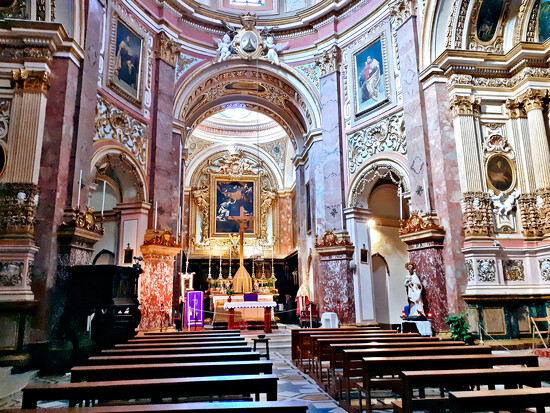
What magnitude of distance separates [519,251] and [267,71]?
10.3 m

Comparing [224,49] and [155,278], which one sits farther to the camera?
[224,49]

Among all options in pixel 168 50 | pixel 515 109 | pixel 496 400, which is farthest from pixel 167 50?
pixel 496 400

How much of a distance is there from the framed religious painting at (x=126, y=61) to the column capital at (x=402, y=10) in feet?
24.1

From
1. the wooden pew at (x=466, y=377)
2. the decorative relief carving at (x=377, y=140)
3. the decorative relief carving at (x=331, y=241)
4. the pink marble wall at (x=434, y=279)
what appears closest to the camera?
the wooden pew at (x=466, y=377)

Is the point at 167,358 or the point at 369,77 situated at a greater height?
the point at 369,77

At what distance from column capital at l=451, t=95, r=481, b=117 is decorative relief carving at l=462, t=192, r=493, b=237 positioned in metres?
1.94

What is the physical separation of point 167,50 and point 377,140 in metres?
7.24

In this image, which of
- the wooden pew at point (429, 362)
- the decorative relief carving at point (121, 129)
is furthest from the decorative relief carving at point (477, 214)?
the decorative relief carving at point (121, 129)

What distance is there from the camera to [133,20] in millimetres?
11875

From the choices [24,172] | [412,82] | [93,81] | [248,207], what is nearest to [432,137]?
[412,82]

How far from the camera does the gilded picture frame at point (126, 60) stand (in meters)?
10.8

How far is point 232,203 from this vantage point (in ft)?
73.1

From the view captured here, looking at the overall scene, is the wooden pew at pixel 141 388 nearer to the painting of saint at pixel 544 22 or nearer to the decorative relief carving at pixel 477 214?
the decorative relief carving at pixel 477 214

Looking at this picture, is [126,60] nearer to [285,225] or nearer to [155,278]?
[155,278]
